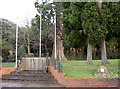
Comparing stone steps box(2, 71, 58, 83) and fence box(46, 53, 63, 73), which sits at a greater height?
fence box(46, 53, 63, 73)

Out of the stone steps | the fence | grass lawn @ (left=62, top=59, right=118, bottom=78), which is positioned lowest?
the stone steps

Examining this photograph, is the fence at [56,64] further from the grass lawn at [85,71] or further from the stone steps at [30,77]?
the stone steps at [30,77]

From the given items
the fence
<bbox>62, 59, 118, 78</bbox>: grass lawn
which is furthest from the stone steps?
<bbox>62, 59, 118, 78</bbox>: grass lawn

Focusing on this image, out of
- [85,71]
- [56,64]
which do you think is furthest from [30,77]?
[85,71]

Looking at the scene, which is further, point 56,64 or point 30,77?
point 56,64

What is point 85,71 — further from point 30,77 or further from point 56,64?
point 30,77

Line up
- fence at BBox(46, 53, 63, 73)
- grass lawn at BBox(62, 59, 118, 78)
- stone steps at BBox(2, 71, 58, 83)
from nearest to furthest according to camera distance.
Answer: grass lawn at BBox(62, 59, 118, 78)
fence at BBox(46, 53, 63, 73)
stone steps at BBox(2, 71, 58, 83)

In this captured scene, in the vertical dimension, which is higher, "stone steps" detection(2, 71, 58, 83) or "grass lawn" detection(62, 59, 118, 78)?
"grass lawn" detection(62, 59, 118, 78)

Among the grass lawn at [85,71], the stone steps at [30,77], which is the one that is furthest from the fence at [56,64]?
the stone steps at [30,77]

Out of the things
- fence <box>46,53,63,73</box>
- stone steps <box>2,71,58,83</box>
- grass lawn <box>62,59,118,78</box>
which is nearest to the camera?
grass lawn <box>62,59,118,78</box>

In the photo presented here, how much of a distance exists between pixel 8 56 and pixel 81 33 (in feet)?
55.4

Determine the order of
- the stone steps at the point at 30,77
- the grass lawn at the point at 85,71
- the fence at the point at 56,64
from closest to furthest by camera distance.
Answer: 1. the grass lawn at the point at 85,71
2. the fence at the point at 56,64
3. the stone steps at the point at 30,77

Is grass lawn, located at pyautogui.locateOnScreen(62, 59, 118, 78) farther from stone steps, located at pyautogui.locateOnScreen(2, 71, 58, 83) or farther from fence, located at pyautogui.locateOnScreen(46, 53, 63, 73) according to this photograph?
stone steps, located at pyautogui.locateOnScreen(2, 71, 58, 83)

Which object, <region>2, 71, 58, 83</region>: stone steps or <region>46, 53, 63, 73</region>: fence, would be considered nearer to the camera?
<region>46, 53, 63, 73</region>: fence
